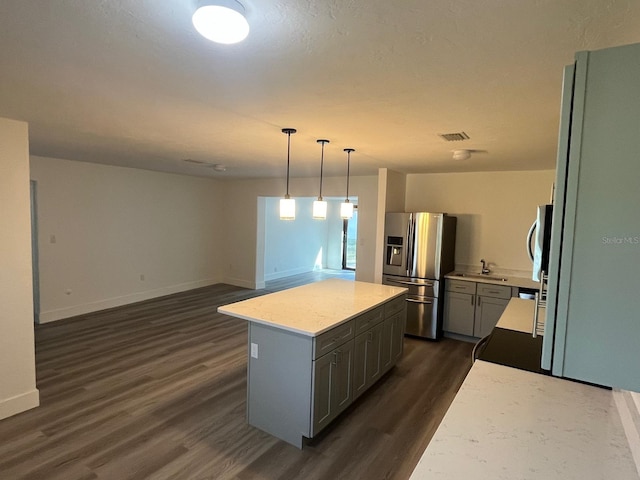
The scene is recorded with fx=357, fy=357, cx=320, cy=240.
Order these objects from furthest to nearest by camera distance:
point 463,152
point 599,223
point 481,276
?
point 481,276 < point 463,152 < point 599,223

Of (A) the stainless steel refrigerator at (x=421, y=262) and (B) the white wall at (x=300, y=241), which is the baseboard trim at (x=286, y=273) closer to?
(B) the white wall at (x=300, y=241)

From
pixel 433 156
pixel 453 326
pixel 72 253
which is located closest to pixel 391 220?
pixel 433 156

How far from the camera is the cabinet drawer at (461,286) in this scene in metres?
4.84

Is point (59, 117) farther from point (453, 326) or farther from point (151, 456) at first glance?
point (453, 326)

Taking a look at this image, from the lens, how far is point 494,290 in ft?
15.3

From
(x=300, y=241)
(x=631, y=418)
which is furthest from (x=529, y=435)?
(x=300, y=241)

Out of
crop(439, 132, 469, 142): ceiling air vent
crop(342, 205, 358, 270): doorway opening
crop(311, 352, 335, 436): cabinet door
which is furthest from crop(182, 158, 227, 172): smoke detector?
crop(342, 205, 358, 270): doorway opening

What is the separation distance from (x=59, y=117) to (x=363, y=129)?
2.34 meters

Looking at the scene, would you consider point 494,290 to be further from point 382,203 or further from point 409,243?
point 382,203

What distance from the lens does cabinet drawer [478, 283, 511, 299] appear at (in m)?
4.58

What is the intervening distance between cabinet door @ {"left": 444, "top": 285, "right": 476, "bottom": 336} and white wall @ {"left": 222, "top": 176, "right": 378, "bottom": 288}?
1.75 m

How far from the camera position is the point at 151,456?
2479 millimetres

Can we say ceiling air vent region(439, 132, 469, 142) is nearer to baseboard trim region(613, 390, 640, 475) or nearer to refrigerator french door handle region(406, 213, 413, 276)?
refrigerator french door handle region(406, 213, 413, 276)

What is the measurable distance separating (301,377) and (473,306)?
3.16 metres
